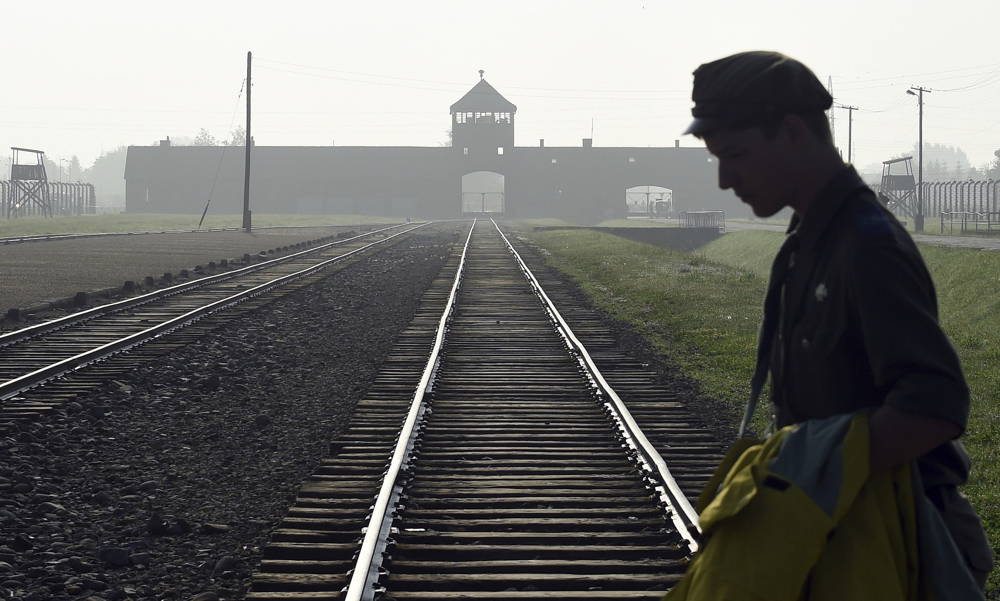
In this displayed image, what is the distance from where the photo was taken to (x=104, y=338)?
12.3 metres

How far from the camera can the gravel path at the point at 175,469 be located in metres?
4.84

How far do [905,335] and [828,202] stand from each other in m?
0.32

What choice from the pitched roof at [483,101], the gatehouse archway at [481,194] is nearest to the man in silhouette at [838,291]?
the pitched roof at [483,101]

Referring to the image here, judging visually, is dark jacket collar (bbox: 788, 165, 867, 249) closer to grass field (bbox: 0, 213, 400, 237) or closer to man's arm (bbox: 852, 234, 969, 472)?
man's arm (bbox: 852, 234, 969, 472)

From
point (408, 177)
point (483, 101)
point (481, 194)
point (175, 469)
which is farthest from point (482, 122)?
point (175, 469)

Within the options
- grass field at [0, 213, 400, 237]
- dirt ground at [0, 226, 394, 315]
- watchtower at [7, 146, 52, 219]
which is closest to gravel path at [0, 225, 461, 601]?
dirt ground at [0, 226, 394, 315]

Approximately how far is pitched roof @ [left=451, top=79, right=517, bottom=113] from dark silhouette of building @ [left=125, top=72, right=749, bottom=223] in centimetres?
257

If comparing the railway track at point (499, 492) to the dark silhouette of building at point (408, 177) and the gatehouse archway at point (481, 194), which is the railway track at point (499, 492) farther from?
the gatehouse archway at point (481, 194)

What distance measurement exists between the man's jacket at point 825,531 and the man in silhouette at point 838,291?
0.06 metres

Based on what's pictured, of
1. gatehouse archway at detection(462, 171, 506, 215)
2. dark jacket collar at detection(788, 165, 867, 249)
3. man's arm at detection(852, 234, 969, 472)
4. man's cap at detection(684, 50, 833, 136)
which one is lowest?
man's arm at detection(852, 234, 969, 472)

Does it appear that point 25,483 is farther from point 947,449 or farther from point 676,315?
→ point 676,315

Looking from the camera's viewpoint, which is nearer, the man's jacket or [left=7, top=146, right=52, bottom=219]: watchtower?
the man's jacket

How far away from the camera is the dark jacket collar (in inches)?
80.5

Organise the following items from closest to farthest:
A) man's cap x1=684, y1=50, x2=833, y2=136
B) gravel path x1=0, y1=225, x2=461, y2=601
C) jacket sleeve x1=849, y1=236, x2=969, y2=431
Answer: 1. jacket sleeve x1=849, y1=236, x2=969, y2=431
2. man's cap x1=684, y1=50, x2=833, y2=136
3. gravel path x1=0, y1=225, x2=461, y2=601
